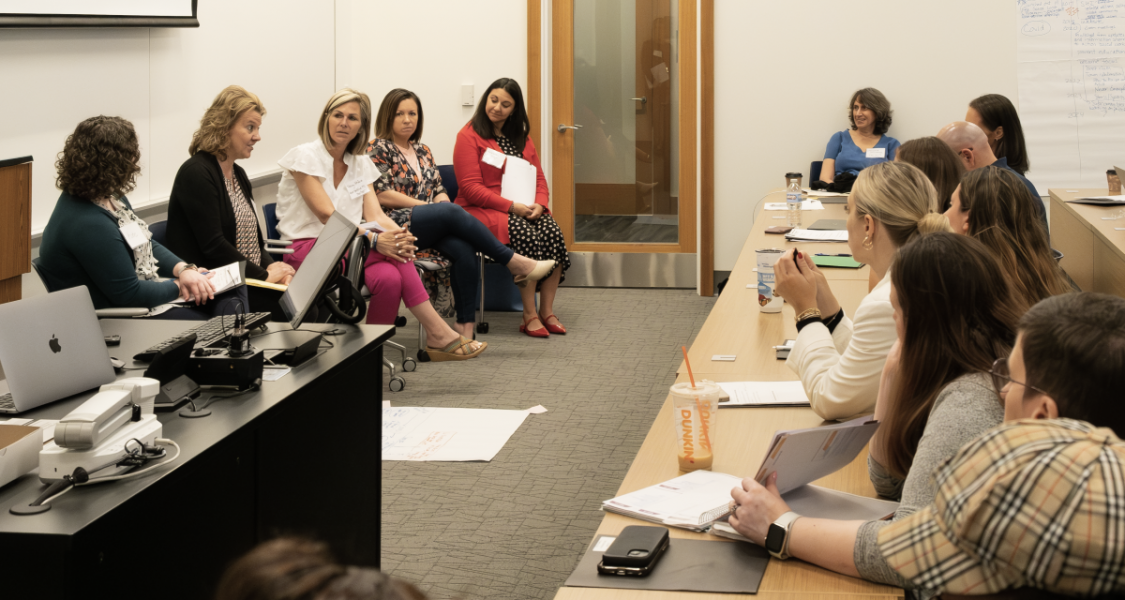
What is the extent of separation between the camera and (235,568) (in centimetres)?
60

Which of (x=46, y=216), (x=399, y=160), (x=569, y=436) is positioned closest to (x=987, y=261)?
(x=569, y=436)

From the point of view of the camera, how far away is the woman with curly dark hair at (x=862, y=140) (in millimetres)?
6102

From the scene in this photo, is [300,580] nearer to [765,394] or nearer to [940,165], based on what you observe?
[765,394]

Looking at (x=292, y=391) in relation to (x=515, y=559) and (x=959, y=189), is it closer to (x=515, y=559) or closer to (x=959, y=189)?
(x=515, y=559)

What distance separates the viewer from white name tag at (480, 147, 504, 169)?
216 inches

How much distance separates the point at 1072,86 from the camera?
6129 mm

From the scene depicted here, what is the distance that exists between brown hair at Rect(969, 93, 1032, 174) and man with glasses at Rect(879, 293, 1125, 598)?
4.00m

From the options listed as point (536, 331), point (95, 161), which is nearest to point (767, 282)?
point (95, 161)

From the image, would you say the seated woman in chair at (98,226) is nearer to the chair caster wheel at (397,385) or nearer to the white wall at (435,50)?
the chair caster wheel at (397,385)

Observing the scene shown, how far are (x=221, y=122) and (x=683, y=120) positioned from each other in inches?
138

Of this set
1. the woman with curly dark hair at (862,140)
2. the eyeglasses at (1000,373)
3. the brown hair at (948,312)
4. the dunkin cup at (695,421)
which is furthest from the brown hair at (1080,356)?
the woman with curly dark hair at (862,140)

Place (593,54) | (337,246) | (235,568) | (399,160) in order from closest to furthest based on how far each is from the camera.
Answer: (235,568) → (337,246) → (399,160) → (593,54)

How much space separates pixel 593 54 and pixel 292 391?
5.04 meters

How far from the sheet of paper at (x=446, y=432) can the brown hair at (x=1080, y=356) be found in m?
2.62
